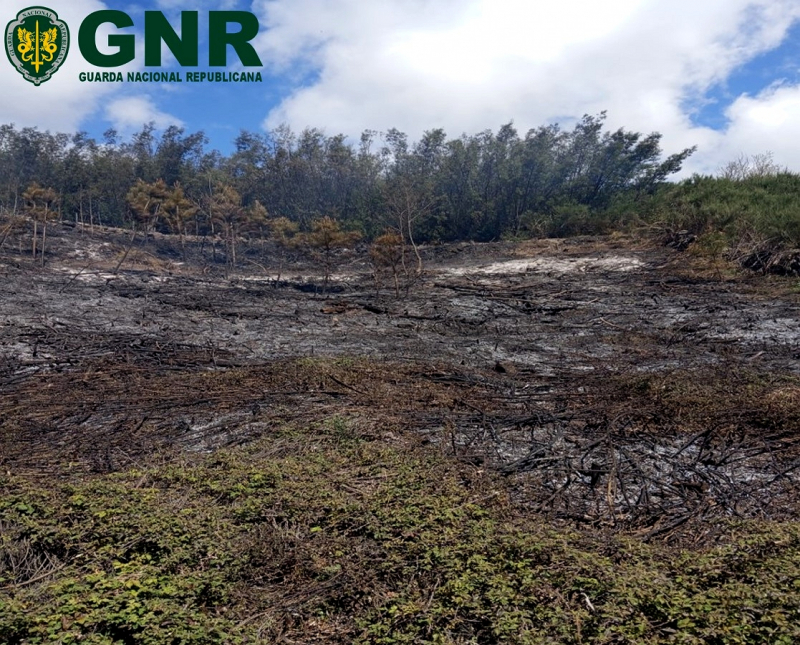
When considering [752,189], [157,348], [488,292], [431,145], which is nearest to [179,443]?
[157,348]

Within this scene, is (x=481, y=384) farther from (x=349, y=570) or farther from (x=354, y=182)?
(x=354, y=182)

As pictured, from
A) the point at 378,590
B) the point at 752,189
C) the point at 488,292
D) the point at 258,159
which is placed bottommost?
the point at 378,590

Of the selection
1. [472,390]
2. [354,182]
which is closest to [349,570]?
[472,390]

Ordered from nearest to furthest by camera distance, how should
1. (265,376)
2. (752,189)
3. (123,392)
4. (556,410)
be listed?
(556,410) < (123,392) < (265,376) < (752,189)

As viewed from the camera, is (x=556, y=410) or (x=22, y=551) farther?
(x=556, y=410)

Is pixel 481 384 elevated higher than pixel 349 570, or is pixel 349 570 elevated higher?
pixel 481 384

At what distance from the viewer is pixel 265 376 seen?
6.64 metres

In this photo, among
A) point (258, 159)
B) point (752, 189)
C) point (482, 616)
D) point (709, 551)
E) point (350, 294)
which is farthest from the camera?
point (258, 159)

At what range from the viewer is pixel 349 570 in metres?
2.85

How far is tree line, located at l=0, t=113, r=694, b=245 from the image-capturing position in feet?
85.8

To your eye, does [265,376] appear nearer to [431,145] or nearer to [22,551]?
[22,551]

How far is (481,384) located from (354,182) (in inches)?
1255

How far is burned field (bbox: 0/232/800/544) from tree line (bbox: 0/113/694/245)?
41.0ft

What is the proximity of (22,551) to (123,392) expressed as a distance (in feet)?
10.7
